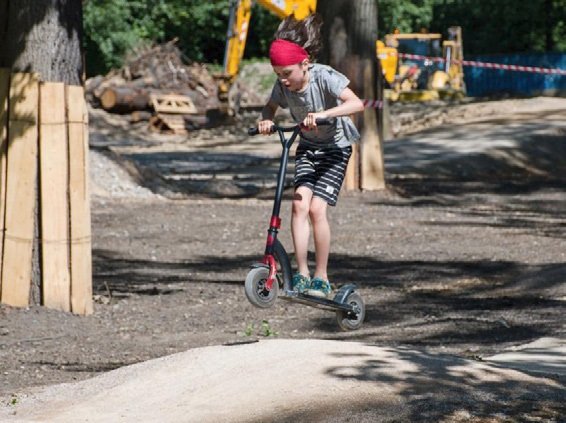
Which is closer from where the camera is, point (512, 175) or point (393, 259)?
point (393, 259)

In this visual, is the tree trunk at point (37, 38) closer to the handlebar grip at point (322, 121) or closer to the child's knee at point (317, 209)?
the child's knee at point (317, 209)

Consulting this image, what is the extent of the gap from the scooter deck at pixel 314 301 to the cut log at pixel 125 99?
98.6 feet

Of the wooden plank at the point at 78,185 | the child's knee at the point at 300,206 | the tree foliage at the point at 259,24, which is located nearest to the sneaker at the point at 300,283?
the child's knee at the point at 300,206

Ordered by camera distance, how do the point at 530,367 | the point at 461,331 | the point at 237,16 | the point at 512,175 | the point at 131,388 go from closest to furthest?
the point at 131,388 → the point at 530,367 → the point at 461,331 → the point at 512,175 → the point at 237,16

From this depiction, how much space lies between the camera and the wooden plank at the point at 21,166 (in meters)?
9.71

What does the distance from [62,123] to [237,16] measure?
26.8 metres

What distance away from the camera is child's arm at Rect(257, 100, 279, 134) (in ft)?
25.0

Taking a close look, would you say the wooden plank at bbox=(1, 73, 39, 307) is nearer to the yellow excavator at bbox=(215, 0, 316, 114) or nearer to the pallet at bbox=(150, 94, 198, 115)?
the yellow excavator at bbox=(215, 0, 316, 114)

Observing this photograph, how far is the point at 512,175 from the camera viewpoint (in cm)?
2302

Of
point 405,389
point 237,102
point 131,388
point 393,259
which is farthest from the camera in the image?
point 237,102

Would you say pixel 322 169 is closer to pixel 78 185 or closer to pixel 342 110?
pixel 342 110

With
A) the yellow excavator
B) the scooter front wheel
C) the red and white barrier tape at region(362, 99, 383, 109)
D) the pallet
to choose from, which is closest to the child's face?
the scooter front wheel

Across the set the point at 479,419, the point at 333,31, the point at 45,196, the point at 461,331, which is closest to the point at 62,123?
the point at 45,196

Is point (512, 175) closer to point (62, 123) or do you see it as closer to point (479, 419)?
point (62, 123)
